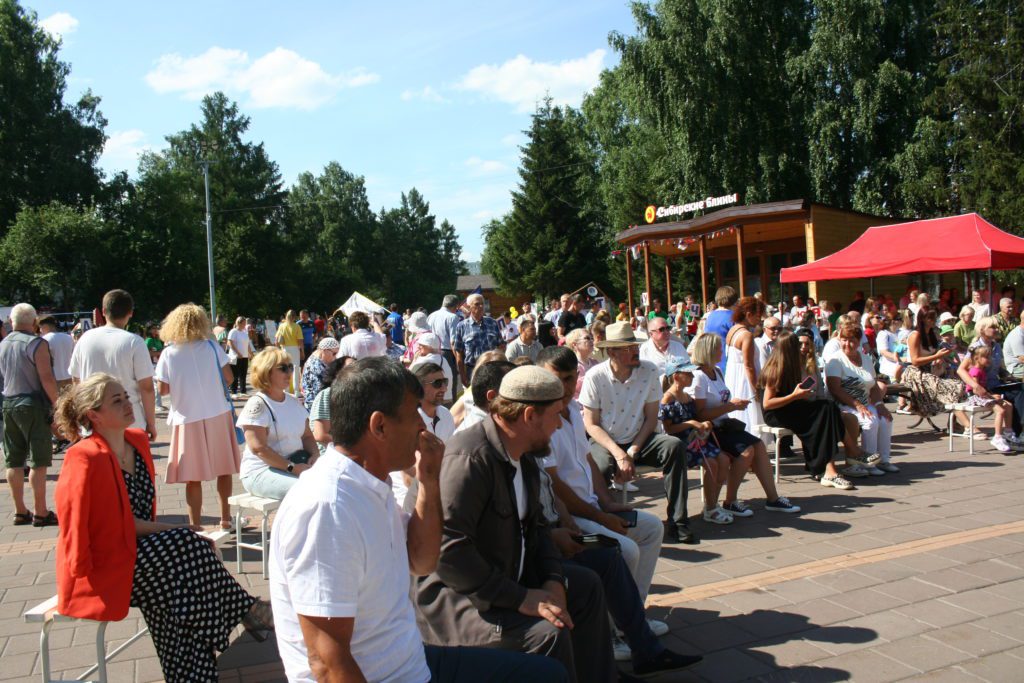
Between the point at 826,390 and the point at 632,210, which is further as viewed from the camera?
the point at 632,210

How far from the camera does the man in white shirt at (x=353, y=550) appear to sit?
74.3 inches

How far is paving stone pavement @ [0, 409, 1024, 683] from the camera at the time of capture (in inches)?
148

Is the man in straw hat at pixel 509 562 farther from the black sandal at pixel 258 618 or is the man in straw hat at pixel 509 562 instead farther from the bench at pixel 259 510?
the bench at pixel 259 510

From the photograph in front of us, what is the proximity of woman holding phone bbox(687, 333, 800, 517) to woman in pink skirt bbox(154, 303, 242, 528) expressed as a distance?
3.61 metres

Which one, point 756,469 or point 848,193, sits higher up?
point 848,193

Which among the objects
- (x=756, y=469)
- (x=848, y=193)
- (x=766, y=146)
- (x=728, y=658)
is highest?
(x=766, y=146)

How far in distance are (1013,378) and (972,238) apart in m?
5.00

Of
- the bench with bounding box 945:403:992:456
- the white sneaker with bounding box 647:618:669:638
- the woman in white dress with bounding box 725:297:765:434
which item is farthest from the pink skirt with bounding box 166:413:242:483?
the bench with bounding box 945:403:992:456

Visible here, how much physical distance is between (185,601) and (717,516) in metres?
4.02

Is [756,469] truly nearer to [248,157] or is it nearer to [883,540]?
[883,540]

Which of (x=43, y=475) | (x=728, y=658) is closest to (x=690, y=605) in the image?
(x=728, y=658)

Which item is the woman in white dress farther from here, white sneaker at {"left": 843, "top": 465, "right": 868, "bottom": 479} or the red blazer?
the red blazer

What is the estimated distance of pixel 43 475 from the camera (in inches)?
268

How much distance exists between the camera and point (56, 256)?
35.1 meters
